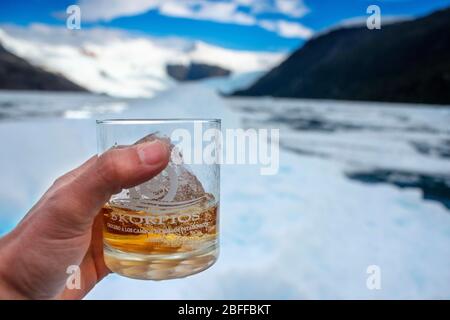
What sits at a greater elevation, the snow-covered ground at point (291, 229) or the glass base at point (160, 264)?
the glass base at point (160, 264)

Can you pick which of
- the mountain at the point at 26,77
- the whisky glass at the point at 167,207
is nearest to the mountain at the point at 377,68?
the mountain at the point at 26,77

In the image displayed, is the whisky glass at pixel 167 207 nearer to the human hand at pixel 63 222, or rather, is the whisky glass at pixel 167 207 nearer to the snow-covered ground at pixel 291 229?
the human hand at pixel 63 222

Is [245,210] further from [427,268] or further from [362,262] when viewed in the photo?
[427,268]

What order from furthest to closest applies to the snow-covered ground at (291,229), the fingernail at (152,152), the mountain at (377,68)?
the mountain at (377,68) → the snow-covered ground at (291,229) → the fingernail at (152,152)

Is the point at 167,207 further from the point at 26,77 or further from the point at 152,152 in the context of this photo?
the point at 26,77

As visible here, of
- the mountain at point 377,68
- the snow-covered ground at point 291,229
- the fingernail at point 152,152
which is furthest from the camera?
the mountain at point 377,68

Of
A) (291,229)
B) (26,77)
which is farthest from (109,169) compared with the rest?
(26,77)
